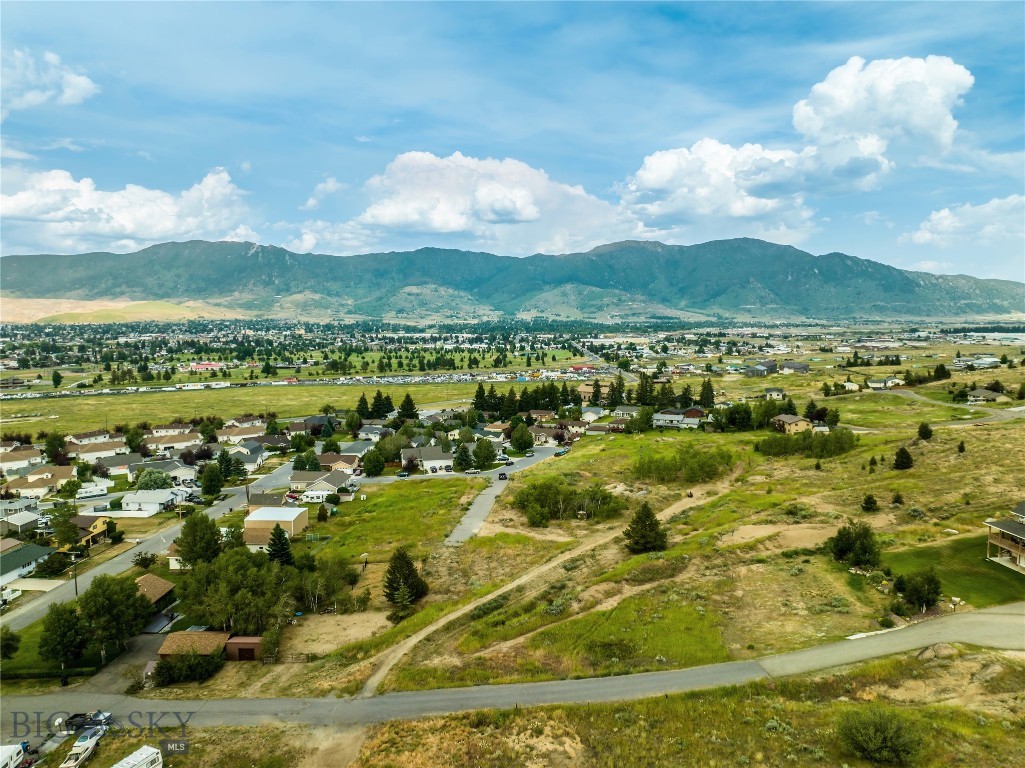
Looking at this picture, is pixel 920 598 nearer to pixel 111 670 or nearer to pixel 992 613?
pixel 992 613

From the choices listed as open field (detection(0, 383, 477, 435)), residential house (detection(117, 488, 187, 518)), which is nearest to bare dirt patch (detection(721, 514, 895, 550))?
residential house (detection(117, 488, 187, 518))

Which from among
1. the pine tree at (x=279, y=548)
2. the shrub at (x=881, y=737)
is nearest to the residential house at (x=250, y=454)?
the pine tree at (x=279, y=548)

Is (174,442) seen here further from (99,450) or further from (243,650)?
(243,650)

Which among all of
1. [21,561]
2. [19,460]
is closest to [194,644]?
[21,561]

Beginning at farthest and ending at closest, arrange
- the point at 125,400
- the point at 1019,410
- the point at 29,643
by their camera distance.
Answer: the point at 125,400
the point at 1019,410
the point at 29,643

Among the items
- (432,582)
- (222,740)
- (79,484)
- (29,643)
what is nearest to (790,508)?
(432,582)

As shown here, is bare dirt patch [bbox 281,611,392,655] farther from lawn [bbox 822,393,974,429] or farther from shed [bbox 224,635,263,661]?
lawn [bbox 822,393,974,429]
